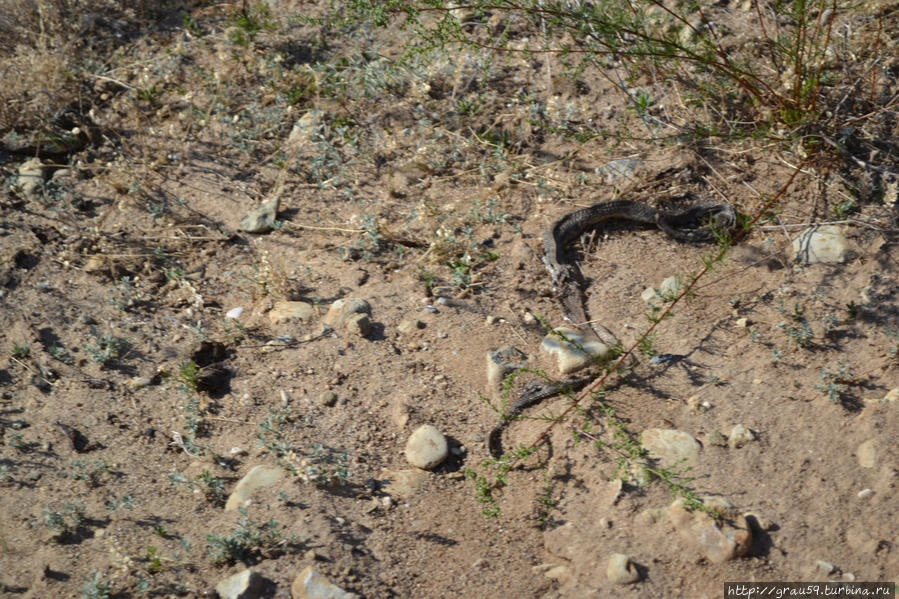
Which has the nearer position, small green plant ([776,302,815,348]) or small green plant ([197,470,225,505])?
small green plant ([197,470,225,505])

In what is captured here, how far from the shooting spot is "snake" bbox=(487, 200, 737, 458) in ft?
15.1

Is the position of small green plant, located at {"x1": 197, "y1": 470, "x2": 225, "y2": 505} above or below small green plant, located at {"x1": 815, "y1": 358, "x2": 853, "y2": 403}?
below

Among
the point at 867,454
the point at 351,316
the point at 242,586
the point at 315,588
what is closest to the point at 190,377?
the point at 351,316

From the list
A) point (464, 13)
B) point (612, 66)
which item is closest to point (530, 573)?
point (612, 66)

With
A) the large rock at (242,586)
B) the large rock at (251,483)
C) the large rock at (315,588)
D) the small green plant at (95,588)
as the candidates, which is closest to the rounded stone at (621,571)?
the large rock at (315,588)

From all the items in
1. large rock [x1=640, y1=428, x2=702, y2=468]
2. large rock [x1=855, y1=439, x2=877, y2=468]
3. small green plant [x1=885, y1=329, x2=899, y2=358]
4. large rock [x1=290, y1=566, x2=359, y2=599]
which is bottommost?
large rock [x1=290, y1=566, x2=359, y2=599]

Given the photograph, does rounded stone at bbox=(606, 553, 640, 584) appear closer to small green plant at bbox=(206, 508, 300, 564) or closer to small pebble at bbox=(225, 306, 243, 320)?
small green plant at bbox=(206, 508, 300, 564)

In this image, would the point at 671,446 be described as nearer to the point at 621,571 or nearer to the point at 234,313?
the point at 621,571

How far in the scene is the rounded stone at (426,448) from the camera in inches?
154

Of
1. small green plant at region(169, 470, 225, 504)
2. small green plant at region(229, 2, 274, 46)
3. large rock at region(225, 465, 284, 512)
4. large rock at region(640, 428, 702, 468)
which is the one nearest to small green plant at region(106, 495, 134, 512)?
small green plant at region(169, 470, 225, 504)

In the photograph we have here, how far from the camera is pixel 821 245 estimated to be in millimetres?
4543

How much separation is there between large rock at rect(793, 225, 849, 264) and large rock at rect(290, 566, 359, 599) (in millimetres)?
3284

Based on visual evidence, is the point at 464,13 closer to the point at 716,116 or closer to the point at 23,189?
the point at 716,116

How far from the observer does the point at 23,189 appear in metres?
5.58
